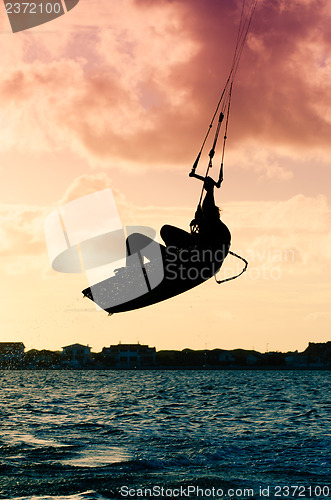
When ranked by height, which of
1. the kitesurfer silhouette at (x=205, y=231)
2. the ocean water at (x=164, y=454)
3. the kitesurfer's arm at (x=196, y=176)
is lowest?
the ocean water at (x=164, y=454)

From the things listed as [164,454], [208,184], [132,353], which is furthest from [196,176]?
[132,353]

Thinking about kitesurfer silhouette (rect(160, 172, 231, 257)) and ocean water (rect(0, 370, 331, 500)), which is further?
ocean water (rect(0, 370, 331, 500))

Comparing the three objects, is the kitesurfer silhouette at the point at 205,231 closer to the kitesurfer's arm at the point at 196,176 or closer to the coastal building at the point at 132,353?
the kitesurfer's arm at the point at 196,176

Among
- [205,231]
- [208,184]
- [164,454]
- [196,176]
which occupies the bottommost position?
[164,454]

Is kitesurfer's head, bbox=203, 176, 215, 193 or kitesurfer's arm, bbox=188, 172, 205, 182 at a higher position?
kitesurfer's arm, bbox=188, 172, 205, 182

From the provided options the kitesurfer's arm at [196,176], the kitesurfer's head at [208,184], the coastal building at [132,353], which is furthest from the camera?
the coastal building at [132,353]

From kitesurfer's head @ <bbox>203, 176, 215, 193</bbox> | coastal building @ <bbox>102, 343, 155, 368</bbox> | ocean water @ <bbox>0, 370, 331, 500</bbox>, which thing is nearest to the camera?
kitesurfer's head @ <bbox>203, 176, 215, 193</bbox>

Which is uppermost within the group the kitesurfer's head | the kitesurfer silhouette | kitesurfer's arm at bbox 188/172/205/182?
kitesurfer's arm at bbox 188/172/205/182

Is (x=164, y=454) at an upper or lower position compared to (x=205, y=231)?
lower

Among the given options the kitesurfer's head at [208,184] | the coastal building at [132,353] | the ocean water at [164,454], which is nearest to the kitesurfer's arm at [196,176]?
the kitesurfer's head at [208,184]

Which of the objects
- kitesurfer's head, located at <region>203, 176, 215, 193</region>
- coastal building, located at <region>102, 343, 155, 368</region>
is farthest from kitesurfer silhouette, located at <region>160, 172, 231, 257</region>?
coastal building, located at <region>102, 343, 155, 368</region>

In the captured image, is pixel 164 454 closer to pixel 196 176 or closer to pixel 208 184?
pixel 208 184

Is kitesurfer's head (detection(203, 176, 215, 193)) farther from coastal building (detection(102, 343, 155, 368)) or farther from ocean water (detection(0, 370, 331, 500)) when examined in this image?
coastal building (detection(102, 343, 155, 368))

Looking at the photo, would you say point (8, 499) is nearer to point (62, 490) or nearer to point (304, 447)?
point (62, 490)
